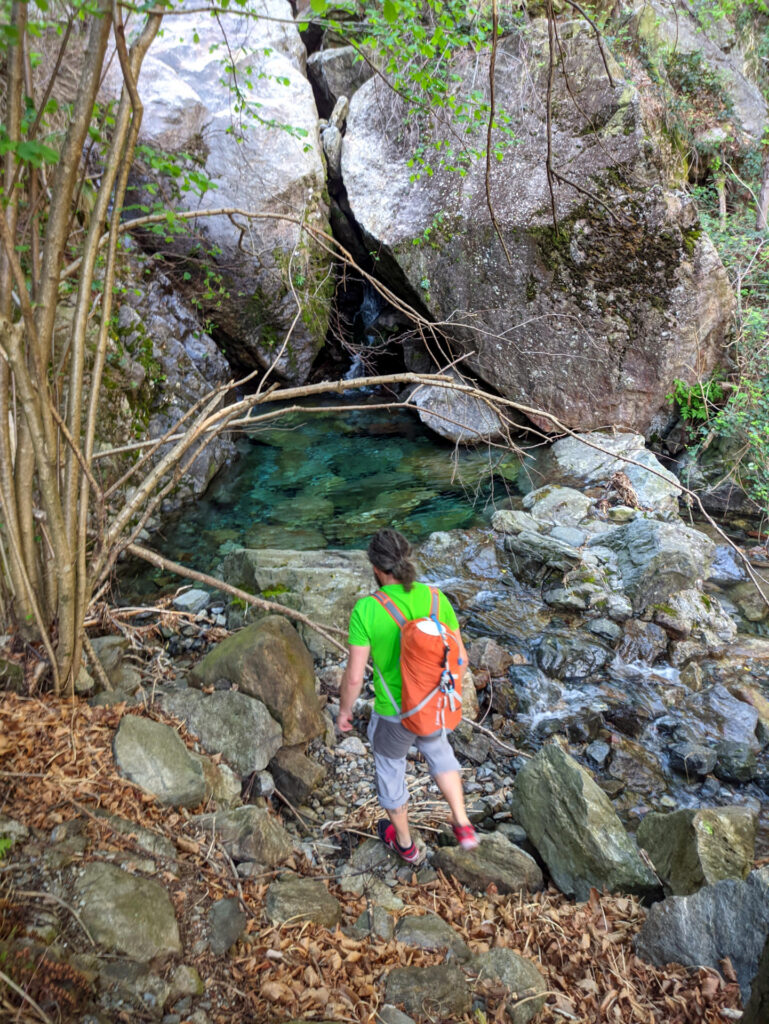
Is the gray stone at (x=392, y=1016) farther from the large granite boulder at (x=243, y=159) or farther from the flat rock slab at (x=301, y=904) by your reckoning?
the large granite boulder at (x=243, y=159)

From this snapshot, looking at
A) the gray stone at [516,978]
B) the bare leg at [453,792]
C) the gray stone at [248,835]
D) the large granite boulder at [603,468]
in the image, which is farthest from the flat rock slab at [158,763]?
the large granite boulder at [603,468]

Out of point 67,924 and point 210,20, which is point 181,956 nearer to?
point 67,924

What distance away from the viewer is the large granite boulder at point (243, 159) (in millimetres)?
9172

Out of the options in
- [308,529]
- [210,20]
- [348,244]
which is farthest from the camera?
[348,244]

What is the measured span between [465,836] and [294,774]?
1.07 meters

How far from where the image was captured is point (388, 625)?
2.80 metres

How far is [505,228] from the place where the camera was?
905 cm

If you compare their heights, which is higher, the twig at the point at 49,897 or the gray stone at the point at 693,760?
the twig at the point at 49,897

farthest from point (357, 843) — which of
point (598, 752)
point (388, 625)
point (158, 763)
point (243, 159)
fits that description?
point (243, 159)

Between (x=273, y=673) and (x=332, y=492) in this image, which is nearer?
(x=273, y=673)

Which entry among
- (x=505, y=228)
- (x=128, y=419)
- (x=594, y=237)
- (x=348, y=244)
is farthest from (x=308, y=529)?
(x=348, y=244)

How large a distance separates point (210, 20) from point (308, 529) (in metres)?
8.79

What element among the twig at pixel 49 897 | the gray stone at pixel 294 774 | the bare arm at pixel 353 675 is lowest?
the gray stone at pixel 294 774

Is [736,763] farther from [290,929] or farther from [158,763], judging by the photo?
[158,763]
